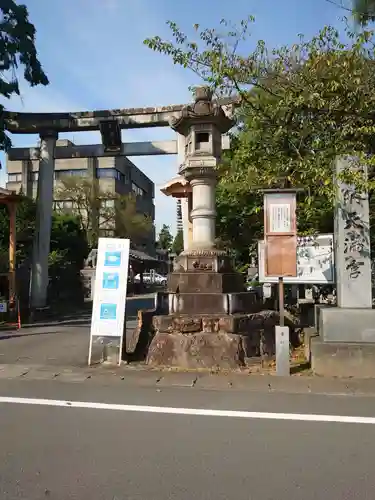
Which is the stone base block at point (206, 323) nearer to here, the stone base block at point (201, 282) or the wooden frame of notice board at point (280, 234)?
the stone base block at point (201, 282)

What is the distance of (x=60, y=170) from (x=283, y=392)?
53681 millimetres

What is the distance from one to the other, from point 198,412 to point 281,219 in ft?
12.6

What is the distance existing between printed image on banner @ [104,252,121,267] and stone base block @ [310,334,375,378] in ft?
12.7

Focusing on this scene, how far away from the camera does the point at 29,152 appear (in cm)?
1923

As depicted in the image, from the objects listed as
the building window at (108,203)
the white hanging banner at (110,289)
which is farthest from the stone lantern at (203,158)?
the building window at (108,203)

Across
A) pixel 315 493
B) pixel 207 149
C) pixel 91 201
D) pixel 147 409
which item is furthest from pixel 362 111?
pixel 91 201

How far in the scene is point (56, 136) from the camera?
1844 cm

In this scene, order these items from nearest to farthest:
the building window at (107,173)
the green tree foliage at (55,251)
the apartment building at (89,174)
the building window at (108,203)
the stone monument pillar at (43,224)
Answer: the stone monument pillar at (43,224) → the green tree foliage at (55,251) → the building window at (108,203) → the apartment building at (89,174) → the building window at (107,173)

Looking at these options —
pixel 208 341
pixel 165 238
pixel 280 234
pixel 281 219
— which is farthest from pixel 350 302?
pixel 165 238

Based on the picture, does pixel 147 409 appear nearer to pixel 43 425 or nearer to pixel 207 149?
pixel 43 425

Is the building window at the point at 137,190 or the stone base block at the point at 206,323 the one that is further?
the building window at the point at 137,190

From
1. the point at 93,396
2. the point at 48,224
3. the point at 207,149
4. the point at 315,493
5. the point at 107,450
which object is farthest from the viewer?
the point at 48,224

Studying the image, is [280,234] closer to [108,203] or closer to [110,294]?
[110,294]

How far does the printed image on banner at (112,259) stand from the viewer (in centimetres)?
938
